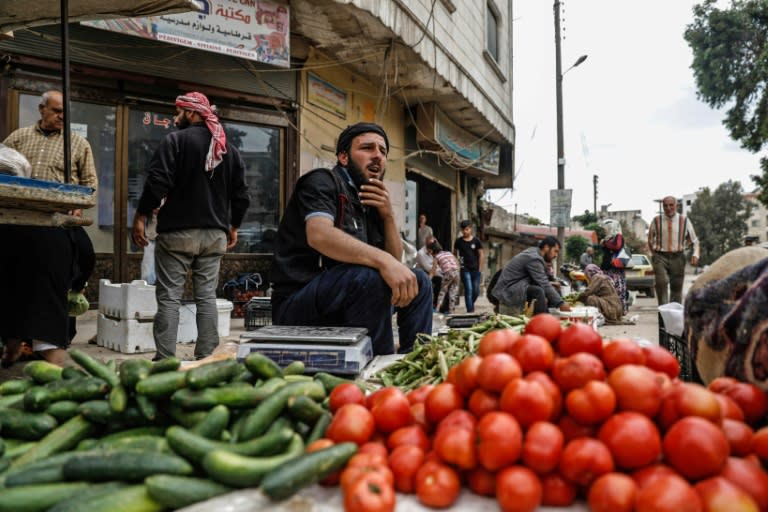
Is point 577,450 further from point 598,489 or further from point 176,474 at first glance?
point 176,474

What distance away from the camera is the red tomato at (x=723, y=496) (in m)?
1.07

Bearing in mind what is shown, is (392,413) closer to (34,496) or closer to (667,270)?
(34,496)

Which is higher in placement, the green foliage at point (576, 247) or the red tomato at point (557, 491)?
the green foliage at point (576, 247)

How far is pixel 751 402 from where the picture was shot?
4.68 feet

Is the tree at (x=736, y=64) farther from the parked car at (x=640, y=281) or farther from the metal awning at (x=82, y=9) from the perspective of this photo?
the metal awning at (x=82, y=9)

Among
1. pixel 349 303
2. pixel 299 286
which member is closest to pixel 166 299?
pixel 299 286

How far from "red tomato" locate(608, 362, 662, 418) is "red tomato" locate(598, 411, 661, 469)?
48 millimetres

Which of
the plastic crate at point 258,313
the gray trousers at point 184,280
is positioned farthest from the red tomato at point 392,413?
the plastic crate at point 258,313

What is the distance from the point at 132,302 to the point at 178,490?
4.35 metres

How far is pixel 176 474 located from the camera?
1.36 m

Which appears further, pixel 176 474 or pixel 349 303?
pixel 349 303

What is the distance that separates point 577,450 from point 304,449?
735 mm

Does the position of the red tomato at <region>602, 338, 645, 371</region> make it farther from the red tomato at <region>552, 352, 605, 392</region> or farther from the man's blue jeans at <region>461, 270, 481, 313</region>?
the man's blue jeans at <region>461, 270, 481, 313</region>

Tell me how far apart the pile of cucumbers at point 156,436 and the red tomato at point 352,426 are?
9 cm
